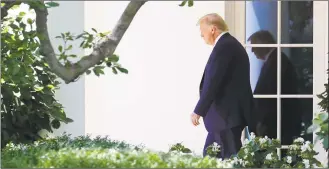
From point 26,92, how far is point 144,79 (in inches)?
61.2

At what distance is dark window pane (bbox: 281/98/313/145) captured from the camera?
26.7 ft

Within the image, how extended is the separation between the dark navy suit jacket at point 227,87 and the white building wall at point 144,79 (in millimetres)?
1784

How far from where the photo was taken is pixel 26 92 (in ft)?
22.4

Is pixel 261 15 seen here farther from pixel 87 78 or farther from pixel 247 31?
pixel 87 78

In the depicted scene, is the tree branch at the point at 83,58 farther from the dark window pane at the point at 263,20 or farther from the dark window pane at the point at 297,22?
the dark window pane at the point at 297,22

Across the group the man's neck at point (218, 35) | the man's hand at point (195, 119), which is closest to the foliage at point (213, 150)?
the man's hand at point (195, 119)

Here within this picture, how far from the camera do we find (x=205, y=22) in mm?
6434

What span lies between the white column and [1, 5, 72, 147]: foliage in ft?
2.11

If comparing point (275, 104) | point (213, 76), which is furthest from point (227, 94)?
point (275, 104)

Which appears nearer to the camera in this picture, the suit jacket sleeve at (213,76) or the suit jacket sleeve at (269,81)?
the suit jacket sleeve at (213,76)

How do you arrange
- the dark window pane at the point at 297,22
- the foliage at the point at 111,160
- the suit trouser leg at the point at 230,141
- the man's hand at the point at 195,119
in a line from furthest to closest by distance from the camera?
the dark window pane at the point at 297,22, the suit trouser leg at the point at 230,141, the man's hand at the point at 195,119, the foliage at the point at 111,160

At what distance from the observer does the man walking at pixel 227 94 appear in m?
6.17

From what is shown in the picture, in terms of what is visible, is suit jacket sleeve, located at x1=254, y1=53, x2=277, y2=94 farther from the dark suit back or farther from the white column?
the white column

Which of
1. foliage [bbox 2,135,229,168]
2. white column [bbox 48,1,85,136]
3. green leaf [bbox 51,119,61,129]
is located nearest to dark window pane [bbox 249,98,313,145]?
white column [bbox 48,1,85,136]
